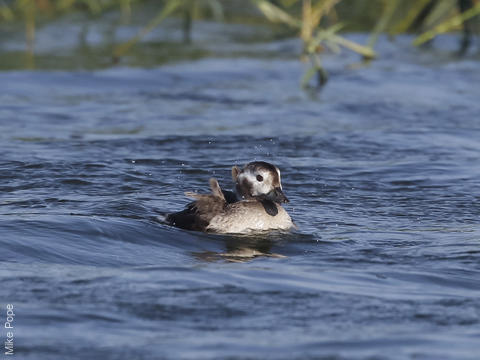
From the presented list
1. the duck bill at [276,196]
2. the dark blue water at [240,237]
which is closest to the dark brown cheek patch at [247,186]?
the duck bill at [276,196]

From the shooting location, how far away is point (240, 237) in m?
8.14

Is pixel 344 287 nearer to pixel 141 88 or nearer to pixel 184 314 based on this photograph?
pixel 184 314

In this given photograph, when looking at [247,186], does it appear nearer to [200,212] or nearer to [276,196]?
[276,196]

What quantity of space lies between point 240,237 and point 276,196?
0.42 m

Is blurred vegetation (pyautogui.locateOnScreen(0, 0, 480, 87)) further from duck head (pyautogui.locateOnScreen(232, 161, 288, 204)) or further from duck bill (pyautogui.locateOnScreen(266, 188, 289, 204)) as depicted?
duck bill (pyautogui.locateOnScreen(266, 188, 289, 204))

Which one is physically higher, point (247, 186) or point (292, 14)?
point (292, 14)

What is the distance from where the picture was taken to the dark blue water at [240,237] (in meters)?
5.81

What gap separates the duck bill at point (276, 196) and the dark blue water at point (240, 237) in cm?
29

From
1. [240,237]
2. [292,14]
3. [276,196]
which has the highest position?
[292,14]

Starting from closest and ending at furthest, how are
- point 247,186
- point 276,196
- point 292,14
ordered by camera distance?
point 276,196 → point 247,186 → point 292,14

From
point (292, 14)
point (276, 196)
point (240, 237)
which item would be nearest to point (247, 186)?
point (276, 196)

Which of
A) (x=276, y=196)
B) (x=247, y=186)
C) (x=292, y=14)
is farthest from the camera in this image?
(x=292, y=14)

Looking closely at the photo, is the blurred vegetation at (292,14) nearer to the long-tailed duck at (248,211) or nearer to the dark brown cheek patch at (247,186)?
the dark brown cheek patch at (247,186)

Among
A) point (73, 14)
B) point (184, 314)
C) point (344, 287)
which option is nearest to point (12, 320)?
point (184, 314)
